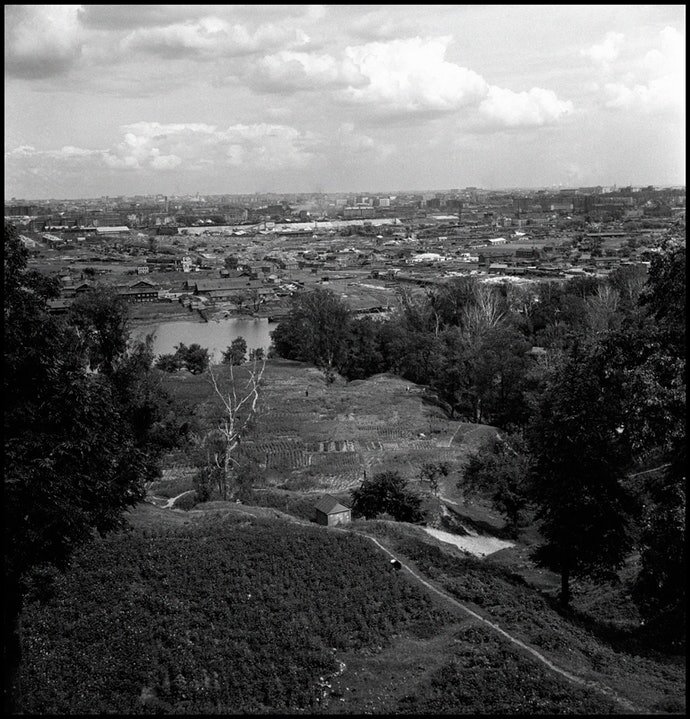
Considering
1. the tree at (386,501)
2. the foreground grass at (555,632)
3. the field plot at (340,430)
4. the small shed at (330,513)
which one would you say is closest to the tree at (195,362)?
the field plot at (340,430)

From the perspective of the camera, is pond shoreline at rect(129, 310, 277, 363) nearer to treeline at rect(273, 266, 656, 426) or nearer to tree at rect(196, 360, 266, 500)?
treeline at rect(273, 266, 656, 426)

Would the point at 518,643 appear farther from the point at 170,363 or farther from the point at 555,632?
the point at 170,363

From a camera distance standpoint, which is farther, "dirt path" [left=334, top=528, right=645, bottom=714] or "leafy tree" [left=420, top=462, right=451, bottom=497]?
"leafy tree" [left=420, top=462, right=451, bottom=497]

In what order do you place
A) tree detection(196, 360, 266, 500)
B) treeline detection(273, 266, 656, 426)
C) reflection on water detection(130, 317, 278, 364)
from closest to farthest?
tree detection(196, 360, 266, 500)
treeline detection(273, 266, 656, 426)
reflection on water detection(130, 317, 278, 364)

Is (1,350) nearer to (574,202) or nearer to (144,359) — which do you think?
(144,359)

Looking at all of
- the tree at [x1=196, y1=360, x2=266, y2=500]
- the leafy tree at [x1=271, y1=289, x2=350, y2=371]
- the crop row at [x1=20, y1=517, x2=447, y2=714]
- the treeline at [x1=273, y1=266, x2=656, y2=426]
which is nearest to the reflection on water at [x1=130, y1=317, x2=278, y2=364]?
the leafy tree at [x1=271, y1=289, x2=350, y2=371]

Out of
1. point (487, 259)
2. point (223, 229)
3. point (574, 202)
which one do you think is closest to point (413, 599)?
point (487, 259)
